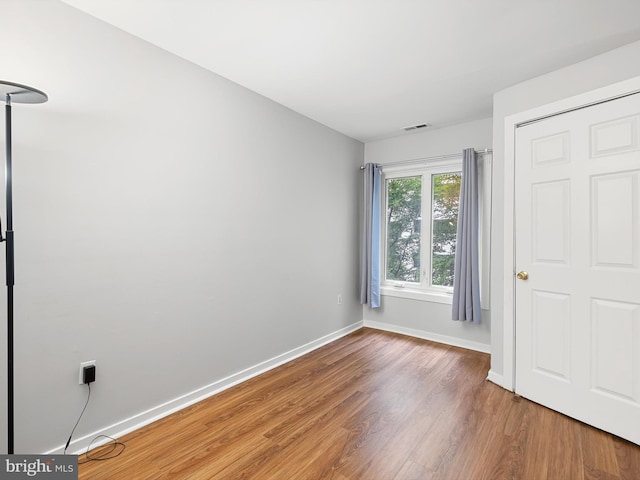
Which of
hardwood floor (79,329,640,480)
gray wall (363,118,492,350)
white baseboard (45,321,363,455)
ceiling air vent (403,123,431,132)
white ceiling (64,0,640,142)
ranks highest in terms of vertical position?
ceiling air vent (403,123,431,132)

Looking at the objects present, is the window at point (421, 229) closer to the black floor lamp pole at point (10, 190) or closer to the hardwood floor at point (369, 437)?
the hardwood floor at point (369, 437)

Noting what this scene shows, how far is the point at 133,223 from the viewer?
2031 millimetres

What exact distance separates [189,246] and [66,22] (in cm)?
141

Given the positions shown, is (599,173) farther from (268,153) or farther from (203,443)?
(203,443)

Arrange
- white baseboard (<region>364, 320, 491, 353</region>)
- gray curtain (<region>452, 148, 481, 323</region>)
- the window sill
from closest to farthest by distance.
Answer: gray curtain (<region>452, 148, 481, 323</region>), white baseboard (<region>364, 320, 491, 353</region>), the window sill

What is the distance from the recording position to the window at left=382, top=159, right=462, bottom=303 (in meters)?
3.79

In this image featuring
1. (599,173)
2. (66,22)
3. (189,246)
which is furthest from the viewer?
(189,246)

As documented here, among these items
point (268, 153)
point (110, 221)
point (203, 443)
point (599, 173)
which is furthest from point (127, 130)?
point (599, 173)

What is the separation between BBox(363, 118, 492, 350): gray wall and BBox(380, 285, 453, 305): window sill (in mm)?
50

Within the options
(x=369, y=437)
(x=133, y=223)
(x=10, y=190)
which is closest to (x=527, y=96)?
(x=369, y=437)

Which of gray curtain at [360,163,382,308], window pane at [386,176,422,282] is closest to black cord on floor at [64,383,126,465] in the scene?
gray curtain at [360,163,382,308]

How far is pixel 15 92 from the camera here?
1.24 m

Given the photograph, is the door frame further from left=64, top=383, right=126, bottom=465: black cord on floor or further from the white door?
left=64, top=383, right=126, bottom=465: black cord on floor

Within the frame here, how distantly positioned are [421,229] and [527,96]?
179 centimetres
